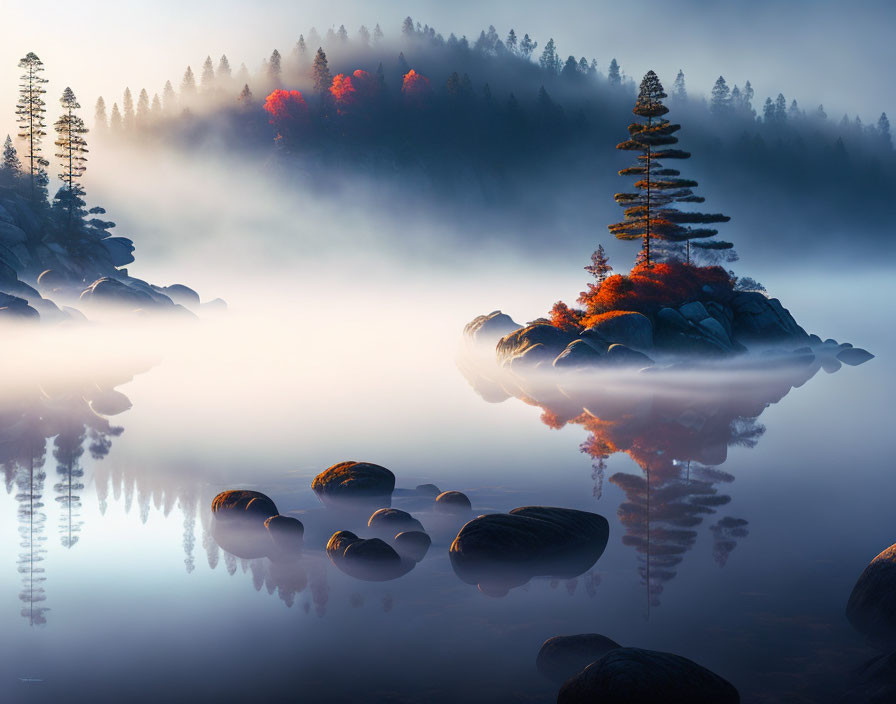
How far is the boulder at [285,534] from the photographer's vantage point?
45.6 feet

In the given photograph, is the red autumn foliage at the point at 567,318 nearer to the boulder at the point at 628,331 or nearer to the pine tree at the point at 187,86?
the boulder at the point at 628,331

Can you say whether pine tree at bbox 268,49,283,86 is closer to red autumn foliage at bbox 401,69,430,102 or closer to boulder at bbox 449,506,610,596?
red autumn foliage at bbox 401,69,430,102

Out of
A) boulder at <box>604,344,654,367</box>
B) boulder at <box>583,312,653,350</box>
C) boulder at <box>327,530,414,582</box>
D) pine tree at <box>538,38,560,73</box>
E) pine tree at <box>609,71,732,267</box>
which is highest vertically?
pine tree at <box>538,38,560,73</box>

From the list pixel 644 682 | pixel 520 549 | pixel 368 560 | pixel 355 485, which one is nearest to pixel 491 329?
pixel 355 485

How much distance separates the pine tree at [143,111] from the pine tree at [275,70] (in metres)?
27.6

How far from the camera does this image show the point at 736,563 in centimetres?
1306

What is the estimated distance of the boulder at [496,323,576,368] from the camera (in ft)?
142

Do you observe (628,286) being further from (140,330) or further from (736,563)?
(140,330)

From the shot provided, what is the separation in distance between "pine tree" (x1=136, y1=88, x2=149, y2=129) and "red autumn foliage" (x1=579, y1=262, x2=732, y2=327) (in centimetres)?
13807

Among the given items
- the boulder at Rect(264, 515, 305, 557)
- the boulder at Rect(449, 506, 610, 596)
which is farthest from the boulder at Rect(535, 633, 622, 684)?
the boulder at Rect(264, 515, 305, 557)

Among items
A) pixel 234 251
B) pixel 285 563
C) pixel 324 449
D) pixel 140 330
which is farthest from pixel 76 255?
pixel 285 563

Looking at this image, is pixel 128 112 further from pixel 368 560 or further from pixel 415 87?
pixel 368 560

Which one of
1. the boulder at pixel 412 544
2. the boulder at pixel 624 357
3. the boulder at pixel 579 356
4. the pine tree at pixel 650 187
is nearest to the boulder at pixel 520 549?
the boulder at pixel 412 544

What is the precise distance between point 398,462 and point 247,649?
36.4ft
